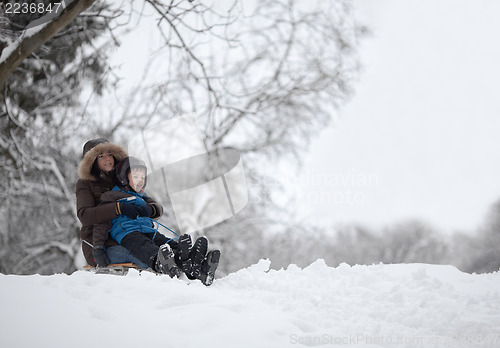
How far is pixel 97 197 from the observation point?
13.6ft

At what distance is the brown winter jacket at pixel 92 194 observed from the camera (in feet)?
12.5

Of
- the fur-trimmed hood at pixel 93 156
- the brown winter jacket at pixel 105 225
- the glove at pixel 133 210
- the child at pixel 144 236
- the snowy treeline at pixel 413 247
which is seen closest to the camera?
the child at pixel 144 236

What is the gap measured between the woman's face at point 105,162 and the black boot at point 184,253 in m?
1.19

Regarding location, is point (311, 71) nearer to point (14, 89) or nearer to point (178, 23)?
point (178, 23)

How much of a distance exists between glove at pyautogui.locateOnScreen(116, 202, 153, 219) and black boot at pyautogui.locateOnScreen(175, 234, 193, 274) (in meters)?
0.53

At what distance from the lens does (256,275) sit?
11.9 feet

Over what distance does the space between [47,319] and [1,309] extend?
0.82 feet

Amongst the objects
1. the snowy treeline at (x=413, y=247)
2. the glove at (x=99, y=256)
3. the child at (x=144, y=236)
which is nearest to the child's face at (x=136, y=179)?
the child at (x=144, y=236)

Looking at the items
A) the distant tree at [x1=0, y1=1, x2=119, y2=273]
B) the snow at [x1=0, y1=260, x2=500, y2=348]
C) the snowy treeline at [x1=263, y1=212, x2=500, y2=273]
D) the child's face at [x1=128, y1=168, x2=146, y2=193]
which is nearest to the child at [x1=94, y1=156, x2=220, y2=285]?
the child's face at [x1=128, y1=168, x2=146, y2=193]

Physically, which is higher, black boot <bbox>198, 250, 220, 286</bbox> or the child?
→ the child

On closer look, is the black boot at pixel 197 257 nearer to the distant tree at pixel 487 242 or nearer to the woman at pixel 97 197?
the woman at pixel 97 197

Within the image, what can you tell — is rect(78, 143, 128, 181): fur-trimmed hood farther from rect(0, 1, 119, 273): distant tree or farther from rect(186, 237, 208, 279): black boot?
rect(0, 1, 119, 273): distant tree

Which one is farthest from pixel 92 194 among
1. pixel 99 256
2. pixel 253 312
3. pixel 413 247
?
pixel 413 247

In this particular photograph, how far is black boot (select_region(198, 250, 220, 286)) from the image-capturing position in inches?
136
